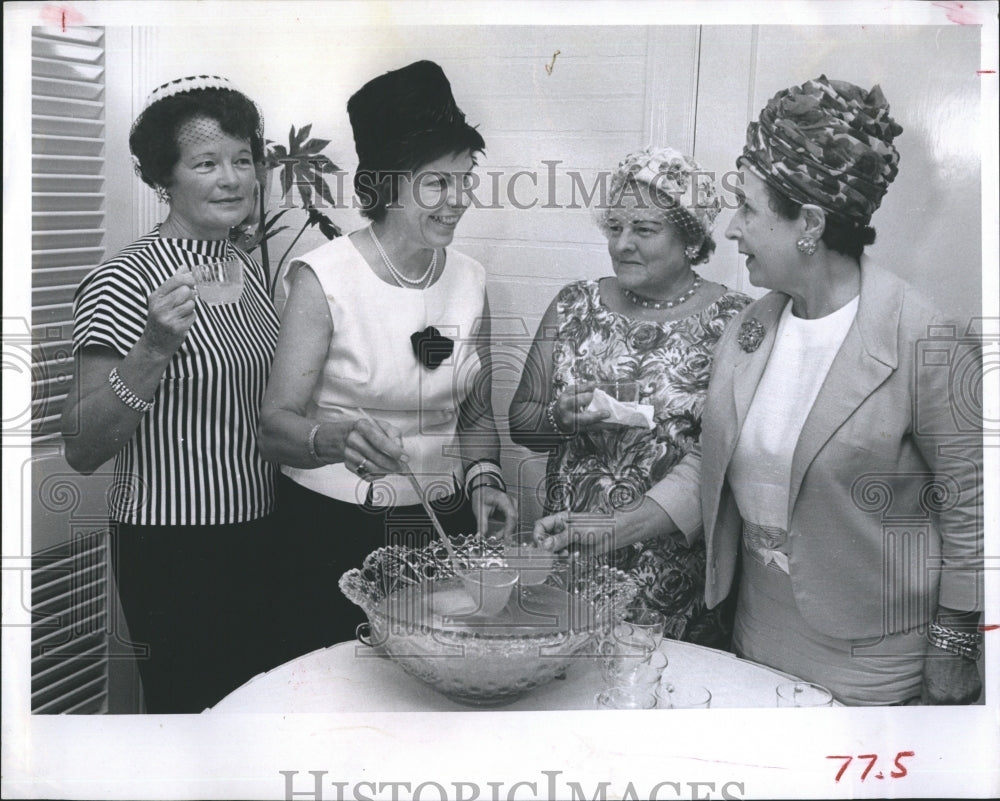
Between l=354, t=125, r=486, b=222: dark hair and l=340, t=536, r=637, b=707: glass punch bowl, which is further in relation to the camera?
l=354, t=125, r=486, b=222: dark hair

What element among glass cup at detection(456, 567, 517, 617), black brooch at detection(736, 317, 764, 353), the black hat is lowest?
glass cup at detection(456, 567, 517, 617)

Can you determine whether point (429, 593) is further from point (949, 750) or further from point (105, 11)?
point (105, 11)

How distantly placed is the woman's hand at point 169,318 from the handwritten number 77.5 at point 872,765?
1266 millimetres

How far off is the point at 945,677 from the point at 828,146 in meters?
0.90

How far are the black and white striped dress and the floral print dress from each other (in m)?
0.48

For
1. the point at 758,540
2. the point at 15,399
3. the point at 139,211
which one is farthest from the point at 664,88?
the point at 15,399

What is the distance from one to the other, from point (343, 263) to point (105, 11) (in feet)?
1.89

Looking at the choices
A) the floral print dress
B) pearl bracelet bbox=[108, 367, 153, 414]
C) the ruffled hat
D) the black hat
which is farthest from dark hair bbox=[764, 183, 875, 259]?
pearl bracelet bbox=[108, 367, 153, 414]

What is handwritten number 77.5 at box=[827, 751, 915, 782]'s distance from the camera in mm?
1978

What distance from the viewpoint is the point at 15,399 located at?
6.47ft

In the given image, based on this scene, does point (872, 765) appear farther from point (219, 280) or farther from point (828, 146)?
point (219, 280)

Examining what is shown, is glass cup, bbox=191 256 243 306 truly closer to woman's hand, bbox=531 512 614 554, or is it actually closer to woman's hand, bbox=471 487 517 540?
woman's hand, bbox=471 487 517 540

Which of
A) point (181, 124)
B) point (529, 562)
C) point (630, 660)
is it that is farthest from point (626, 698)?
point (181, 124)

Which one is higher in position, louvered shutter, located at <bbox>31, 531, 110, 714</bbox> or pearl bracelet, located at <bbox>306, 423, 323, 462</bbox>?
pearl bracelet, located at <bbox>306, 423, 323, 462</bbox>
